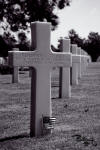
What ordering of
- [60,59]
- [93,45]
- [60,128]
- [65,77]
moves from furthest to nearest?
[93,45]
[65,77]
[60,128]
[60,59]

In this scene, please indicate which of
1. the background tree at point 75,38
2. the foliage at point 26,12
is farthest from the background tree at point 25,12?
the background tree at point 75,38

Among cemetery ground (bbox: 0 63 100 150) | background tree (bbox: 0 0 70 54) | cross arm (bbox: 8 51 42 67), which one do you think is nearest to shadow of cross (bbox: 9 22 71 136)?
cross arm (bbox: 8 51 42 67)

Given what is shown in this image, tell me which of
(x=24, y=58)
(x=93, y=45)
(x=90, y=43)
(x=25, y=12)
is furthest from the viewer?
(x=90, y=43)

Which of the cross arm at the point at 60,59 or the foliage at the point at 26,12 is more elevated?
the foliage at the point at 26,12

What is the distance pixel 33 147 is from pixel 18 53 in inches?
57.1

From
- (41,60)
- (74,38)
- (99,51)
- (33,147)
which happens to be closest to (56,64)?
(41,60)

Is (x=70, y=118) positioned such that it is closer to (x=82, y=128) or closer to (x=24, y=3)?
(x=82, y=128)

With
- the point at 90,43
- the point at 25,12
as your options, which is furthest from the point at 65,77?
the point at 90,43

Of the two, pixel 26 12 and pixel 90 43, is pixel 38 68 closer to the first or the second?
pixel 26 12

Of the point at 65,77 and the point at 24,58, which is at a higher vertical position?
the point at 24,58

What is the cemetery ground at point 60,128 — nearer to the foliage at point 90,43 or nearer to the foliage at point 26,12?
the foliage at point 26,12

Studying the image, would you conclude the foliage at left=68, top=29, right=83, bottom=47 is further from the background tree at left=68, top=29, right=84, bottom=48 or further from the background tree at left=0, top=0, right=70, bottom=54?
the background tree at left=0, top=0, right=70, bottom=54

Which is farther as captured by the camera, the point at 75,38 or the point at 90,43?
the point at 75,38

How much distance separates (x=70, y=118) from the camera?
7.92m
